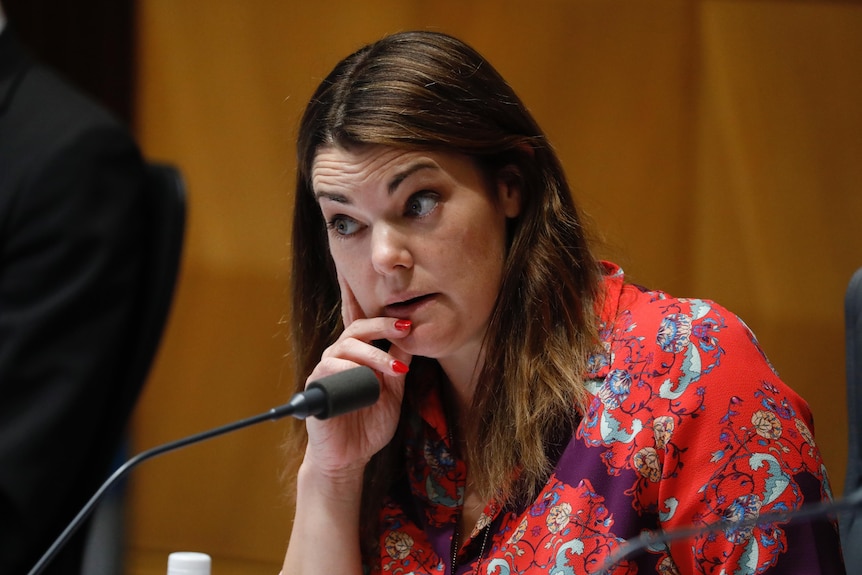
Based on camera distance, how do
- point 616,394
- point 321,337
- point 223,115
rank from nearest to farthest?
1. point 616,394
2. point 321,337
3. point 223,115

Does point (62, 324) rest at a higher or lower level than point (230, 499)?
higher

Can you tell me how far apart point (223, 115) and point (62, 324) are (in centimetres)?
141

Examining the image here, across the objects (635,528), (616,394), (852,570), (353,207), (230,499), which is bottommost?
(230,499)

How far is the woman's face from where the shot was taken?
141 cm

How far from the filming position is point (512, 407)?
146cm

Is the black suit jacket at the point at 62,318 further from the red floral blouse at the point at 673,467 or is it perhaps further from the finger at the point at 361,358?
the red floral blouse at the point at 673,467

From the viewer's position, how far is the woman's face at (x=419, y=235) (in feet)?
4.64

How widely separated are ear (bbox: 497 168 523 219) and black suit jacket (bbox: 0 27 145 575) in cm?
52

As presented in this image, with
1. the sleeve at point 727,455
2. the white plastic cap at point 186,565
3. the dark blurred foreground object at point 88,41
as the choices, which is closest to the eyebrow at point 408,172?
the sleeve at point 727,455

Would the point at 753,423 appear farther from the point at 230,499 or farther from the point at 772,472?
the point at 230,499

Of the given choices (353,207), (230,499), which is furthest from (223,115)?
(353,207)

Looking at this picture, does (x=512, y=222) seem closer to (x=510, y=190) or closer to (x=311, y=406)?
(x=510, y=190)

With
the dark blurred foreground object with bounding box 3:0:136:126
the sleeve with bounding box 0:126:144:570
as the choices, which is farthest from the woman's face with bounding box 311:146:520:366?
the dark blurred foreground object with bounding box 3:0:136:126

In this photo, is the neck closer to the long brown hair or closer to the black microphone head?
the long brown hair
